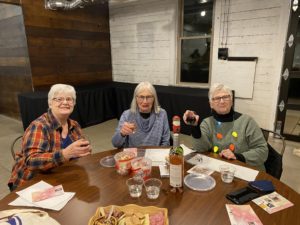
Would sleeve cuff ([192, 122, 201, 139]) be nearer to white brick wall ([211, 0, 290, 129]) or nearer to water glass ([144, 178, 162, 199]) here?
water glass ([144, 178, 162, 199])

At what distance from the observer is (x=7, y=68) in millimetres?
4914

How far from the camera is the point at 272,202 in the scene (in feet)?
3.35

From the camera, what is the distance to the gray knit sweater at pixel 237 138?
156 centimetres

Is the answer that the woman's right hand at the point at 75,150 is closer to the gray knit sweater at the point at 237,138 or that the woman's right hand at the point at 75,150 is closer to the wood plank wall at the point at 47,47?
the gray knit sweater at the point at 237,138

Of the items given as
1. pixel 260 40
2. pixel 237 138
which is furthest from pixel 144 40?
pixel 237 138

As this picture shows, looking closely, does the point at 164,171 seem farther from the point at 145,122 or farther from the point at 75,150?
the point at 145,122

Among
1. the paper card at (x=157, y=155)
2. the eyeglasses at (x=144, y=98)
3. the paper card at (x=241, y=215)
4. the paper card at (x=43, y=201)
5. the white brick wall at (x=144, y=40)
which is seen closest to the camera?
the paper card at (x=241, y=215)

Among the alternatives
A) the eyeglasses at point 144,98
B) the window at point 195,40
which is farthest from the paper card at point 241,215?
the window at point 195,40

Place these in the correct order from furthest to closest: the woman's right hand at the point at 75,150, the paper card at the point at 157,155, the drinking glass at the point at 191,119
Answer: the drinking glass at the point at 191,119 → the paper card at the point at 157,155 → the woman's right hand at the point at 75,150

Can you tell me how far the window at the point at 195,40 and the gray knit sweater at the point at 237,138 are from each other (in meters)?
3.02

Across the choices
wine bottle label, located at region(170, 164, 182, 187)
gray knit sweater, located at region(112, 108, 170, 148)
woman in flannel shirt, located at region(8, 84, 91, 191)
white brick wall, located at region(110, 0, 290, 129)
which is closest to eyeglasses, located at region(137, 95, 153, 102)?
gray knit sweater, located at region(112, 108, 170, 148)

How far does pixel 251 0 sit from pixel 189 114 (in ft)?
9.84

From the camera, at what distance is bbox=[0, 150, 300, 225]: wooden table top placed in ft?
3.09

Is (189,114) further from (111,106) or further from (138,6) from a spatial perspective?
(138,6)
